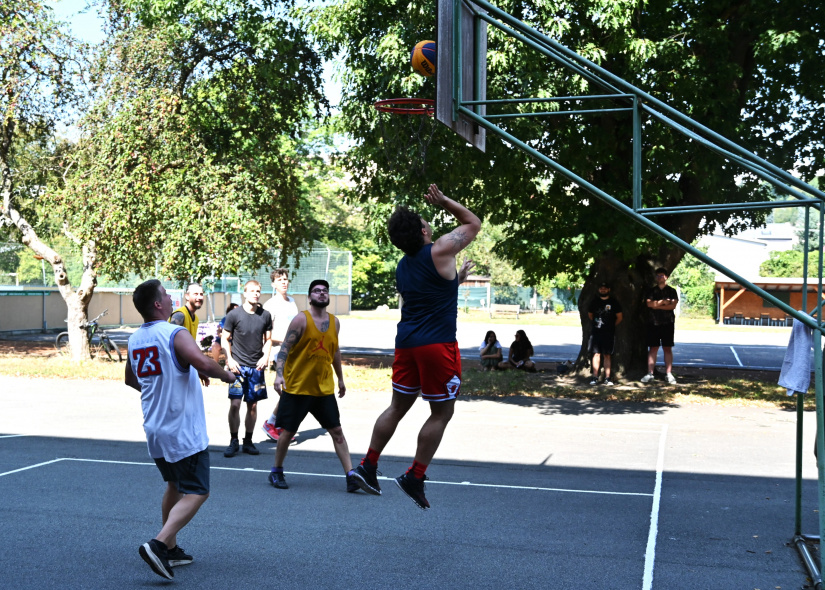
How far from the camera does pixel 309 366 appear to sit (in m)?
8.17

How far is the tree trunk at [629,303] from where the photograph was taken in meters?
16.9

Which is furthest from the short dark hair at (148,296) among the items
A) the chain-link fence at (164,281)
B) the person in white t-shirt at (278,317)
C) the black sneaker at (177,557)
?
the chain-link fence at (164,281)

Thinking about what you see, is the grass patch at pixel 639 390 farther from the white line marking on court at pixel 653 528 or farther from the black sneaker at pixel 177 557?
the black sneaker at pixel 177 557

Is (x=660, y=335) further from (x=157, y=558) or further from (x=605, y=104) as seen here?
(x=157, y=558)

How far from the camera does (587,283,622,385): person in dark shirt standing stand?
16109mm

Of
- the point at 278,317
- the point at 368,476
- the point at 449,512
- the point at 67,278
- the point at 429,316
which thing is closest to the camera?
the point at 429,316

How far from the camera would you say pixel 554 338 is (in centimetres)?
3161

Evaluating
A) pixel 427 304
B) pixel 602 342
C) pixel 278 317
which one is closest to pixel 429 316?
pixel 427 304

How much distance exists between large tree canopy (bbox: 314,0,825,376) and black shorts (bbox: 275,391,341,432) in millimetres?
6073

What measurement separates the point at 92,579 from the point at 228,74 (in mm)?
15856

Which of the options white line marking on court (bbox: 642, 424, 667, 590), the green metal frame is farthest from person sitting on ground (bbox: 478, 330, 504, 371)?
the green metal frame

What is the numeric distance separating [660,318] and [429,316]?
11483 millimetres

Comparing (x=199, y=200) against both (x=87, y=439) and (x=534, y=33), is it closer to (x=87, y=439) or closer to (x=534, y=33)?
(x=87, y=439)

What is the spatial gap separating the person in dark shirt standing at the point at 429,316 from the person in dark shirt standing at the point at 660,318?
10.9 metres
